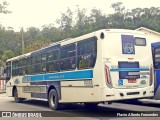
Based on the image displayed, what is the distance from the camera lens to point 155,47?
1298 cm

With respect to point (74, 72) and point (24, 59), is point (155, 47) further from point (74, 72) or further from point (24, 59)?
point (24, 59)

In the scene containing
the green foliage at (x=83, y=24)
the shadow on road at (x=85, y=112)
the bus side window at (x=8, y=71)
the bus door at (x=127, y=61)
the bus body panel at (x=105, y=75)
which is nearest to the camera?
the bus body panel at (x=105, y=75)

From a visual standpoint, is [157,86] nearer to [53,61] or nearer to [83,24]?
[53,61]

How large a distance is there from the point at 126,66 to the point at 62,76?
10.5ft

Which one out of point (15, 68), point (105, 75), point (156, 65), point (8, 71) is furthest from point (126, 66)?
point (8, 71)

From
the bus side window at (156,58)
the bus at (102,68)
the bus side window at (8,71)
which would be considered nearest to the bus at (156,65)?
the bus side window at (156,58)

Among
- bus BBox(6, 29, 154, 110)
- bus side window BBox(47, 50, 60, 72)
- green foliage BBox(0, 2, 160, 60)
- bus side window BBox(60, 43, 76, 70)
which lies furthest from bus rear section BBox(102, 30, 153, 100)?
green foliage BBox(0, 2, 160, 60)

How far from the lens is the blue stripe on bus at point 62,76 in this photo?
1169 centimetres

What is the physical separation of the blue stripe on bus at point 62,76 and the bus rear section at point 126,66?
0.85 meters

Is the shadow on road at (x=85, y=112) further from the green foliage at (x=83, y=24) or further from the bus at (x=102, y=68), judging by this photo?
the green foliage at (x=83, y=24)

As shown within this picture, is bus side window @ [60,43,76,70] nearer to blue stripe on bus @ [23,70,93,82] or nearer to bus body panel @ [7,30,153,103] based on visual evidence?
bus body panel @ [7,30,153,103]

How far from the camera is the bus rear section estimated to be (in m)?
11.0

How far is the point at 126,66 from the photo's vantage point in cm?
1141

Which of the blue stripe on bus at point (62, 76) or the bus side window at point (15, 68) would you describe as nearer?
the blue stripe on bus at point (62, 76)
